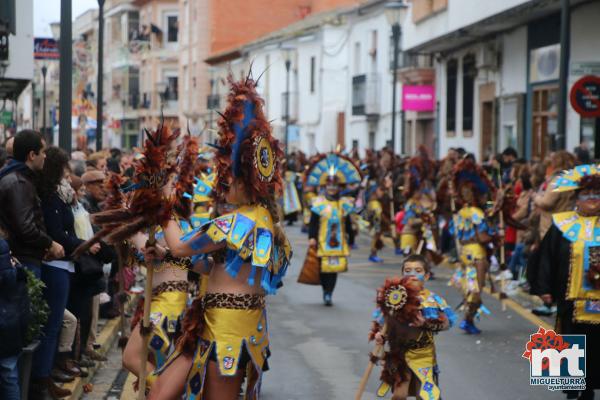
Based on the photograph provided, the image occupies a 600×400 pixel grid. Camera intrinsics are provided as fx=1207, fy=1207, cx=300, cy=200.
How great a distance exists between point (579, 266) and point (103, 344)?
15.6 ft

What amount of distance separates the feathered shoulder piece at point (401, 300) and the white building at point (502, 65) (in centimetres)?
1125

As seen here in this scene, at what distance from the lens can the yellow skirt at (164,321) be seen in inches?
336

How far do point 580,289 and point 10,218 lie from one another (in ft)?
14.1

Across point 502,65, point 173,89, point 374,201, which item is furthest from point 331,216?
point 173,89

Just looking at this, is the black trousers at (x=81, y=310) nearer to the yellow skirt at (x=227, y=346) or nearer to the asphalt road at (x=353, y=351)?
the asphalt road at (x=353, y=351)

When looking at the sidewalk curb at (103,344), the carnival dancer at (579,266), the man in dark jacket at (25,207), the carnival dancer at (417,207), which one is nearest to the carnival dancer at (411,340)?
the carnival dancer at (579,266)

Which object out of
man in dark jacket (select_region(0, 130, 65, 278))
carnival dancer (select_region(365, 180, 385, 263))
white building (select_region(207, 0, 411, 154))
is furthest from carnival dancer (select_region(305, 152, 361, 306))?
white building (select_region(207, 0, 411, 154))

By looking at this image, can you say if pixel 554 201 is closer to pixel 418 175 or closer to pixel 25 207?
pixel 25 207

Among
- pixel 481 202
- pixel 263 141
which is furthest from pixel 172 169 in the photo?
pixel 481 202

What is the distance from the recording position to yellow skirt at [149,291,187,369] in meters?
8.52

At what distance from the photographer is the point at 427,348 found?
8.50 m

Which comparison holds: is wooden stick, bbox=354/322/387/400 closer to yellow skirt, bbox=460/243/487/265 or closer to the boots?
the boots

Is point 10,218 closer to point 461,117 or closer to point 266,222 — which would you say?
point 266,222
